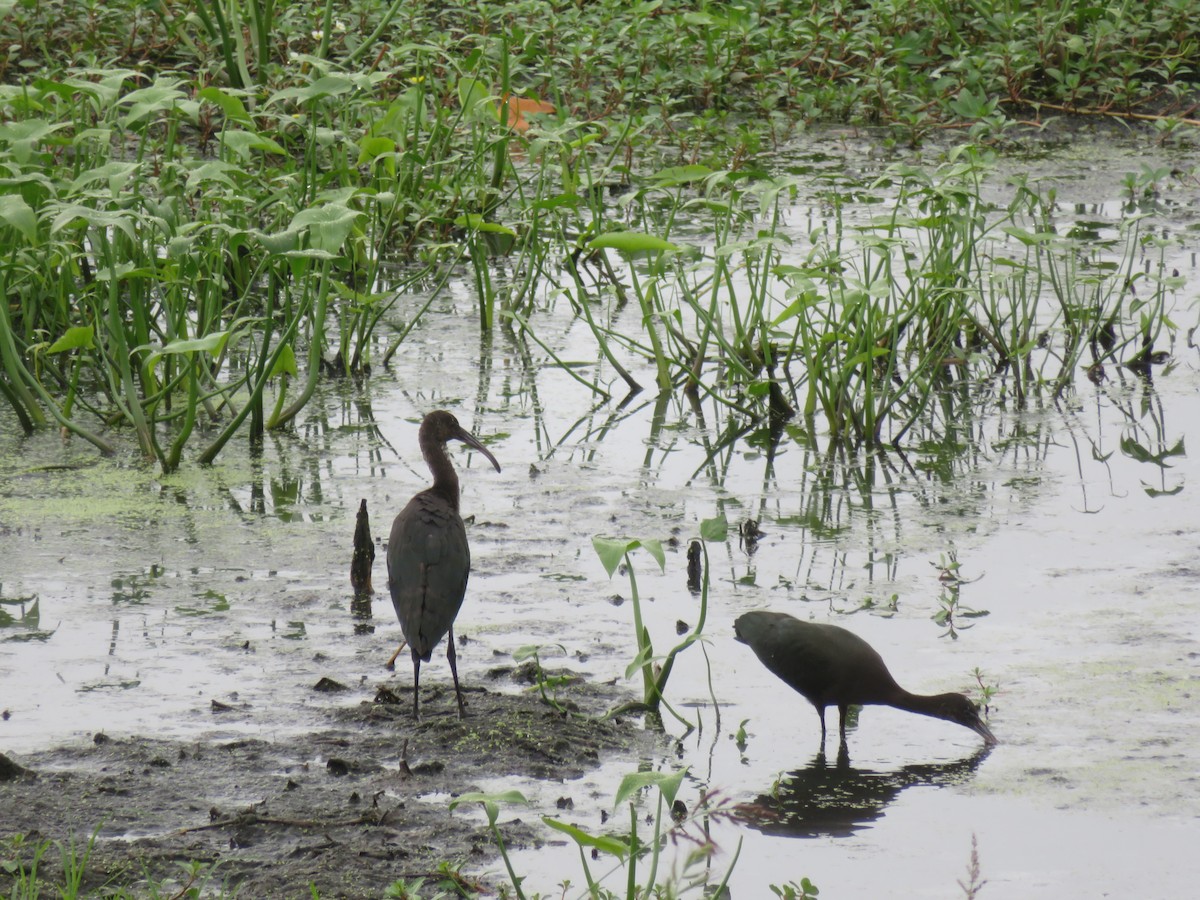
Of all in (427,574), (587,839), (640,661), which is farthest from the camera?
(427,574)

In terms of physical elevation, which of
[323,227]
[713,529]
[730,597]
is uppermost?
[323,227]

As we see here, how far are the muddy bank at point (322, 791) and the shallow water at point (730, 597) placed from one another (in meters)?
0.11

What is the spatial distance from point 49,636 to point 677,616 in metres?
1.63

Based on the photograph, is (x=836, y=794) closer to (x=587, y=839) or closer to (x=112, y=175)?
(x=587, y=839)

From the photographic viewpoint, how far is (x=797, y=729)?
151 inches

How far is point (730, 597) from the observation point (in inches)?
176

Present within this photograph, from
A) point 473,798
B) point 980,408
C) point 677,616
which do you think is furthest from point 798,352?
point 473,798

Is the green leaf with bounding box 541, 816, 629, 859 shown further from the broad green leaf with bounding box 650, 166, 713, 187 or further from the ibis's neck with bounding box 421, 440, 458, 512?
the broad green leaf with bounding box 650, 166, 713, 187

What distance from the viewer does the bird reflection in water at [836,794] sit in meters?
3.39

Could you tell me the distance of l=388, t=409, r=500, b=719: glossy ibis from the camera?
3748 mm

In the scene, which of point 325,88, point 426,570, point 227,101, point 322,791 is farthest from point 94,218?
point 322,791

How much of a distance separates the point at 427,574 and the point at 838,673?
0.98m

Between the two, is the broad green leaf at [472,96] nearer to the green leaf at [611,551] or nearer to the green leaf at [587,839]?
the green leaf at [611,551]

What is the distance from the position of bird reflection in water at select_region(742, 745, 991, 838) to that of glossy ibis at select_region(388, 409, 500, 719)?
0.76 m
